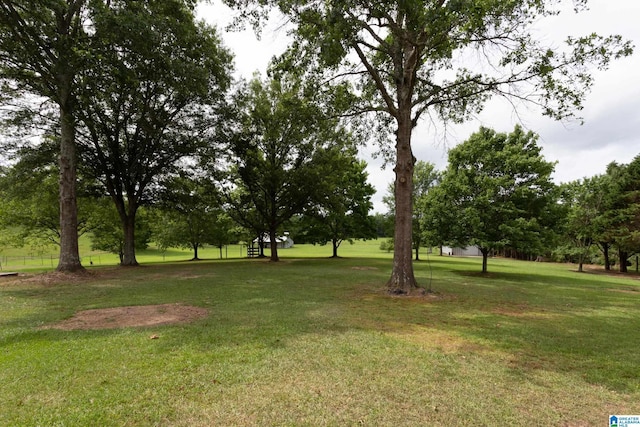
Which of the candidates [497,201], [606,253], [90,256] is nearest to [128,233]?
[497,201]

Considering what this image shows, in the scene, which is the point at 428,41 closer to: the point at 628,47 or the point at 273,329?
the point at 628,47

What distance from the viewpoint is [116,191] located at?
21.6m

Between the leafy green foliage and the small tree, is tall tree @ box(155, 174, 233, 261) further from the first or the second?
the small tree

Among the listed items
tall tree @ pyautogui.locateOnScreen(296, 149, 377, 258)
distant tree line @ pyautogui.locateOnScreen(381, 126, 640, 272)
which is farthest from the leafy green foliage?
distant tree line @ pyautogui.locateOnScreen(381, 126, 640, 272)

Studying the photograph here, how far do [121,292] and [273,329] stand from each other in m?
7.02

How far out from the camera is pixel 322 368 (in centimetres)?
445

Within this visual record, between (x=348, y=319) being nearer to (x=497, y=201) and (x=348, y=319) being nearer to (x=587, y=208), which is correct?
(x=497, y=201)

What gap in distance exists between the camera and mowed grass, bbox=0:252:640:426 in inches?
132

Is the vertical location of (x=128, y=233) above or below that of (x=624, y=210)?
below

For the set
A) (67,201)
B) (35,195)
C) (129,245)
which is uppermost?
(35,195)
